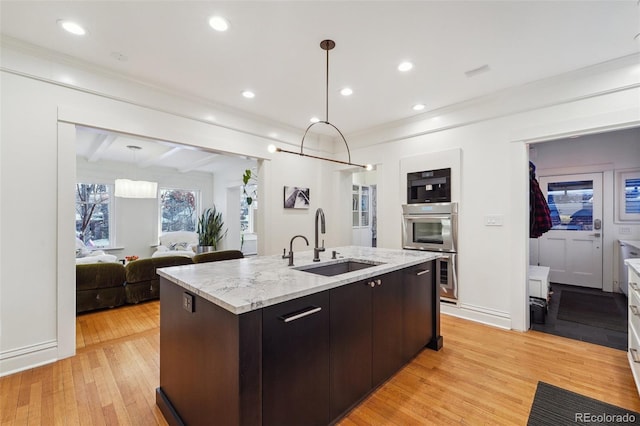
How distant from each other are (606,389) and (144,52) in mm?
4563

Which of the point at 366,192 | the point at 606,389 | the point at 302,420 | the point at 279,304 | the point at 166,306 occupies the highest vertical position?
the point at 366,192

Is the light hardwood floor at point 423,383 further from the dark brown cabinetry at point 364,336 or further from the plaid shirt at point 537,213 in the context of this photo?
the plaid shirt at point 537,213

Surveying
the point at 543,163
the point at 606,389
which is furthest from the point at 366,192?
the point at 606,389

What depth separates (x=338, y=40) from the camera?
7.44 feet

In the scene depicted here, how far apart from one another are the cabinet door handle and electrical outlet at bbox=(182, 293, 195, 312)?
1.74 ft

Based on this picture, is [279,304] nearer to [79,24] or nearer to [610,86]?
[79,24]

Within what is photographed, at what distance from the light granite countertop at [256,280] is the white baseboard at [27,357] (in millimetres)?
1693

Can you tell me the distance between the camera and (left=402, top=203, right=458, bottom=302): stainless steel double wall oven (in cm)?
360

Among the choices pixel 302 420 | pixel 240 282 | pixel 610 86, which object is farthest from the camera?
pixel 610 86

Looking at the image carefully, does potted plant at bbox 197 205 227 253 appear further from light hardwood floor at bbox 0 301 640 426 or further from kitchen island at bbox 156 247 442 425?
kitchen island at bbox 156 247 442 425

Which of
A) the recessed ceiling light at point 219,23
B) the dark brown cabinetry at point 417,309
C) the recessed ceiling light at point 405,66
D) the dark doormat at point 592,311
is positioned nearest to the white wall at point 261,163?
the dark doormat at point 592,311

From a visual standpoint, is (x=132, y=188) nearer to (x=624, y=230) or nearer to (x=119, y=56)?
(x=119, y=56)

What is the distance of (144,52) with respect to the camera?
7.99 ft

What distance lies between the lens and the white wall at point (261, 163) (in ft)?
7.67
